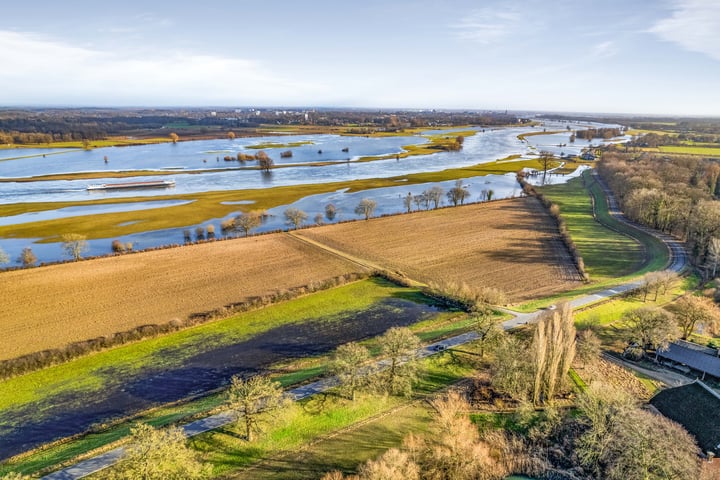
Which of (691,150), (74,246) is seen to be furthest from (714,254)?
(691,150)

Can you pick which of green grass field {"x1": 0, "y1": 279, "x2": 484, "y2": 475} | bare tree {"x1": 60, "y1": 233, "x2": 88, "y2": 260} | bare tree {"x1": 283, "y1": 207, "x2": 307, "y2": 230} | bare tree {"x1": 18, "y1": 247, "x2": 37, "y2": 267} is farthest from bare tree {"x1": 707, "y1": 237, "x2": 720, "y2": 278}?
bare tree {"x1": 18, "y1": 247, "x2": 37, "y2": 267}

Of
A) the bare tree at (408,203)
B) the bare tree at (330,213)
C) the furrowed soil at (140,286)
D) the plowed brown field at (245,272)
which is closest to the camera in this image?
the furrowed soil at (140,286)

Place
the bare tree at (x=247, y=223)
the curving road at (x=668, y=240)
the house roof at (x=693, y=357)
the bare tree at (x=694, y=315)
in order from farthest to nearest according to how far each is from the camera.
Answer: the bare tree at (x=247, y=223), the curving road at (x=668, y=240), the bare tree at (x=694, y=315), the house roof at (x=693, y=357)

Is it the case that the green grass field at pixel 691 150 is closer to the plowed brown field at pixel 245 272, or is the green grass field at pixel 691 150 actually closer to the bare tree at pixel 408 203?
the plowed brown field at pixel 245 272

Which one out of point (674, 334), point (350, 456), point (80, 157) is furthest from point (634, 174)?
point (80, 157)

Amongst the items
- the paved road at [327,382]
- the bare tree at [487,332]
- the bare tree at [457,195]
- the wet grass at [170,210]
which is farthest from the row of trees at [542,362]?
the wet grass at [170,210]

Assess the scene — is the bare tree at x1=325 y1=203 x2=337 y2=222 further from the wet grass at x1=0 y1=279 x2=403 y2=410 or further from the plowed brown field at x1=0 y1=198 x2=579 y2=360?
the wet grass at x1=0 y1=279 x2=403 y2=410
